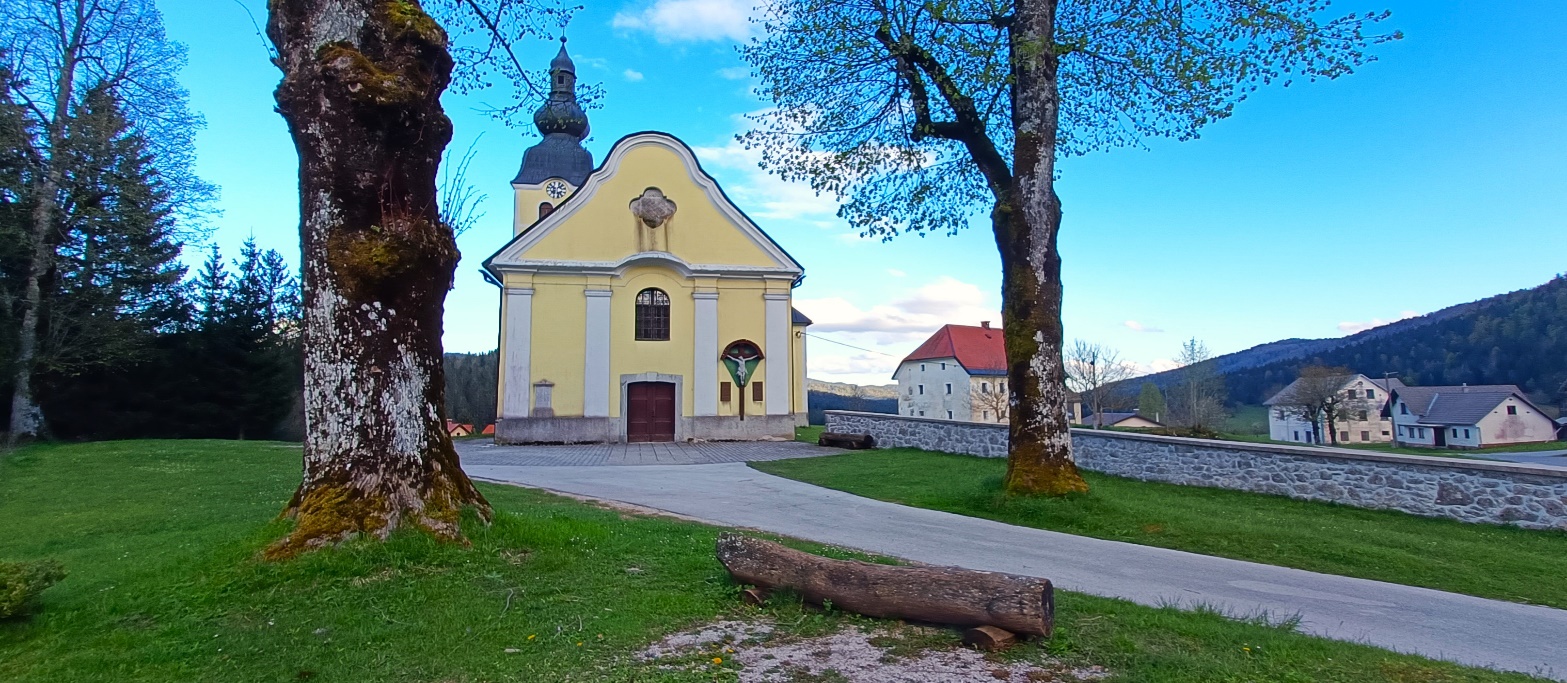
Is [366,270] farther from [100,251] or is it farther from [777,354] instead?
[100,251]

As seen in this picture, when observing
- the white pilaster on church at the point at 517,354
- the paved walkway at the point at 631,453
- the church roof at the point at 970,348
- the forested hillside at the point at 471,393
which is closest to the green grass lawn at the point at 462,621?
the paved walkway at the point at 631,453

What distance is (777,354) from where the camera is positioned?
2625 cm

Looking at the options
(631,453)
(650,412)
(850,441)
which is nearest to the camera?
(631,453)

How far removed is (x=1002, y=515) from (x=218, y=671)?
8.90 meters

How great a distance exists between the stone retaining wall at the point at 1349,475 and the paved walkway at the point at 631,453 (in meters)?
8.05

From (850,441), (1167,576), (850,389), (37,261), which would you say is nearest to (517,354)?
(850,441)

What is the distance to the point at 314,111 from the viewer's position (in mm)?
5812

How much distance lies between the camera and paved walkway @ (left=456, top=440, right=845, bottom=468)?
1881cm

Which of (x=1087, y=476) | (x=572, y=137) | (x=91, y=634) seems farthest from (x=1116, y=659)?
(x=572, y=137)

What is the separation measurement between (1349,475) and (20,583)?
1476 centimetres

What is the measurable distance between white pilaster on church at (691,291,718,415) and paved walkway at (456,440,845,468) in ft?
4.99

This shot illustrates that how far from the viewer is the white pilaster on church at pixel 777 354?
Answer: 1026 inches

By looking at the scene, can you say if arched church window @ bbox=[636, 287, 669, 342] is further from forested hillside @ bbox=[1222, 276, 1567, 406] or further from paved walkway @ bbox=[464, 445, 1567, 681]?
forested hillside @ bbox=[1222, 276, 1567, 406]

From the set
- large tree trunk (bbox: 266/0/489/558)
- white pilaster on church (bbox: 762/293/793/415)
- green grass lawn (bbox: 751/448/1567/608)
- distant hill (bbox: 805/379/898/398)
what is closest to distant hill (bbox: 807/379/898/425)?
distant hill (bbox: 805/379/898/398)
